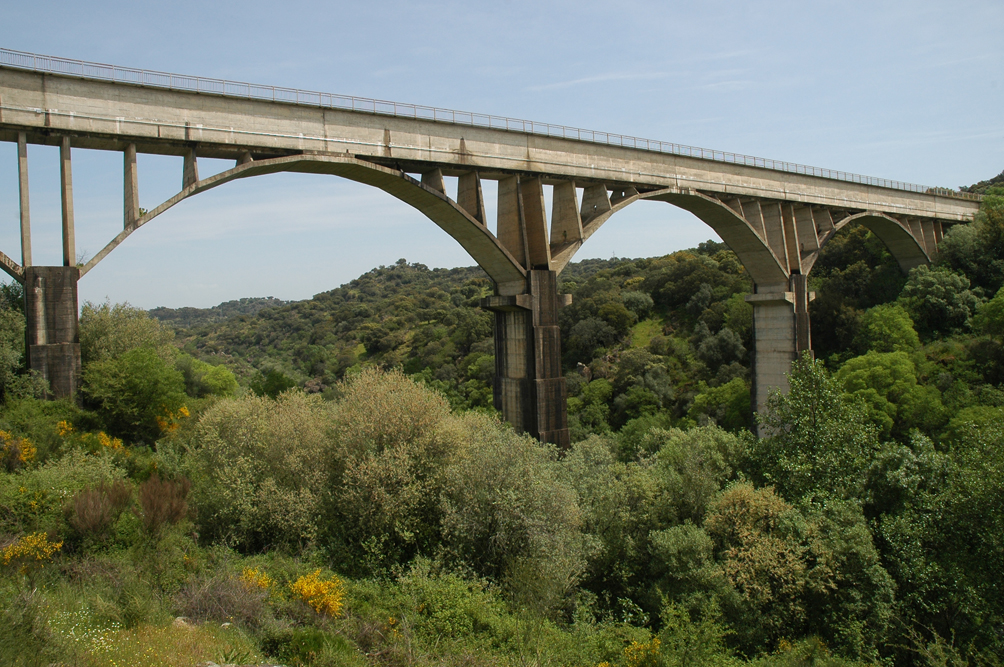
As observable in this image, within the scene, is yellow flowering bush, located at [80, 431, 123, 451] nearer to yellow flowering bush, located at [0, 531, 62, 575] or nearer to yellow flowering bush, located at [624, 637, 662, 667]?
A: yellow flowering bush, located at [0, 531, 62, 575]

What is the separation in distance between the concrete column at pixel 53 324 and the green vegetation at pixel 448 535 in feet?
1.41

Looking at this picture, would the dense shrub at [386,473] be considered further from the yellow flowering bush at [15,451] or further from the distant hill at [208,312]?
the distant hill at [208,312]

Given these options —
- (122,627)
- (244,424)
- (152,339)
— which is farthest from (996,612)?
(152,339)

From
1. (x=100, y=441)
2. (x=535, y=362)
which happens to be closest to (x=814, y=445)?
(x=535, y=362)

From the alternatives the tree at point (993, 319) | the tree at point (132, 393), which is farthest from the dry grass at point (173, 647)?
the tree at point (993, 319)

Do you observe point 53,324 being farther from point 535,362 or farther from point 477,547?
point 535,362

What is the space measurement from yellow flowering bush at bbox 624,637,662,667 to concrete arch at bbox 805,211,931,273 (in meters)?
25.7

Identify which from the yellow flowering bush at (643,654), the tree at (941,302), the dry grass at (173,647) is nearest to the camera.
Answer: the dry grass at (173,647)

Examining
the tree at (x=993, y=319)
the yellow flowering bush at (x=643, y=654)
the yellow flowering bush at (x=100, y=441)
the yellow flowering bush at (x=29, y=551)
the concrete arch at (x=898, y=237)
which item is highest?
the concrete arch at (x=898, y=237)

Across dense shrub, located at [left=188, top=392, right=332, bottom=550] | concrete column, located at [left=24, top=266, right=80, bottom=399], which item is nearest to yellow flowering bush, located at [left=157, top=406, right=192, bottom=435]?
dense shrub, located at [left=188, top=392, right=332, bottom=550]

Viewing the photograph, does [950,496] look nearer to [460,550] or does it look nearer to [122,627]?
[460,550]

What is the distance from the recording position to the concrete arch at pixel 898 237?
31045 millimetres

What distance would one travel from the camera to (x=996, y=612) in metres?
10.1

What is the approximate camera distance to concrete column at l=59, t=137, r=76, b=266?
494 inches
